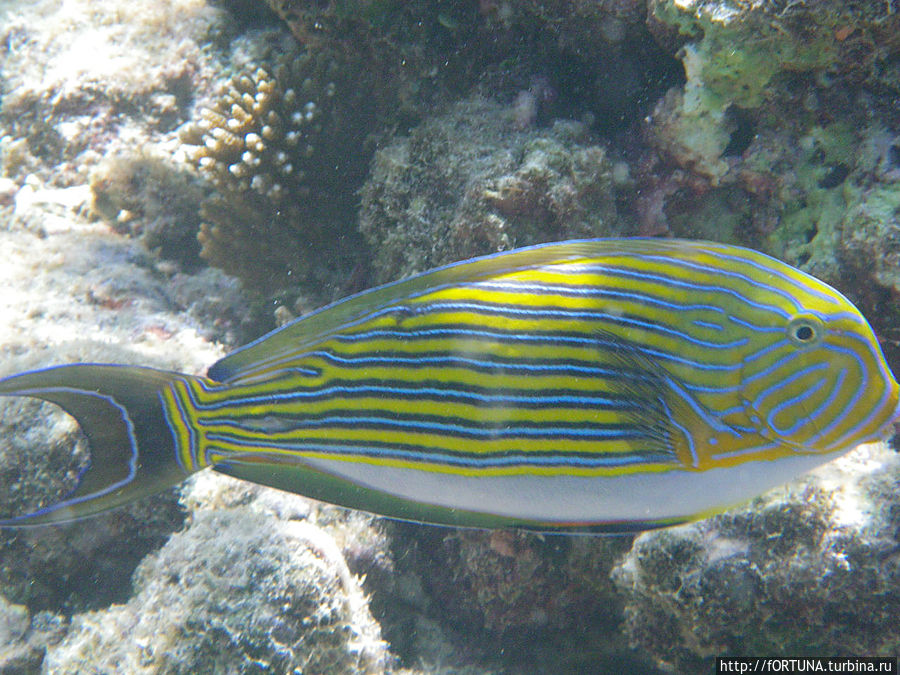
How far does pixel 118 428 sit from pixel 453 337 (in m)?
1.18

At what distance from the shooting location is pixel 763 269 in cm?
136

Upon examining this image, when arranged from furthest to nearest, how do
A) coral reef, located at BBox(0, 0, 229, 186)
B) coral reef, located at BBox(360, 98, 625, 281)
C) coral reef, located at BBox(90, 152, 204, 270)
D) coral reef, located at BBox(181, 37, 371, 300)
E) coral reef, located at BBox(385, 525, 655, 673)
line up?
coral reef, located at BBox(0, 0, 229, 186) → coral reef, located at BBox(90, 152, 204, 270) → coral reef, located at BBox(181, 37, 371, 300) → coral reef, located at BBox(385, 525, 655, 673) → coral reef, located at BBox(360, 98, 625, 281)

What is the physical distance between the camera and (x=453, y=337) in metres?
1.49

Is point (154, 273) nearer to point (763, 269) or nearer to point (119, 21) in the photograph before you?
point (119, 21)

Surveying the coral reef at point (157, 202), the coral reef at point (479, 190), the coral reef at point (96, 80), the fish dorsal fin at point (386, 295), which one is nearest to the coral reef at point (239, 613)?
the fish dorsal fin at point (386, 295)

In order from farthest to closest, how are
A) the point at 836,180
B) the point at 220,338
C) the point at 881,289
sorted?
the point at 220,338 → the point at 836,180 → the point at 881,289

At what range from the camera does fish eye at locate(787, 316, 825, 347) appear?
1266mm

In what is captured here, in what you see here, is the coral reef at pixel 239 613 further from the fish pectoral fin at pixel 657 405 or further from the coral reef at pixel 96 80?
the coral reef at pixel 96 80

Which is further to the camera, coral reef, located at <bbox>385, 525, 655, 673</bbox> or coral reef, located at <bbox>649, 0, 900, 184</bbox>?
coral reef, located at <bbox>385, 525, 655, 673</bbox>

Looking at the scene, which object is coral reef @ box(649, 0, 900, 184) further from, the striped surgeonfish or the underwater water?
the striped surgeonfish

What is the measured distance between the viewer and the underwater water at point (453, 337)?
4.53 ft

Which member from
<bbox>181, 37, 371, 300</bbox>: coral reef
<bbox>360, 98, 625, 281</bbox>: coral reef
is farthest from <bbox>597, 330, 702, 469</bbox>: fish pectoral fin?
<bbox>181, 37, 371, 300</bbox>: coral reef

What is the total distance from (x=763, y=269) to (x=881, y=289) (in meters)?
1.75

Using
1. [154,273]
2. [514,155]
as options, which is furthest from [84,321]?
[514,155]
